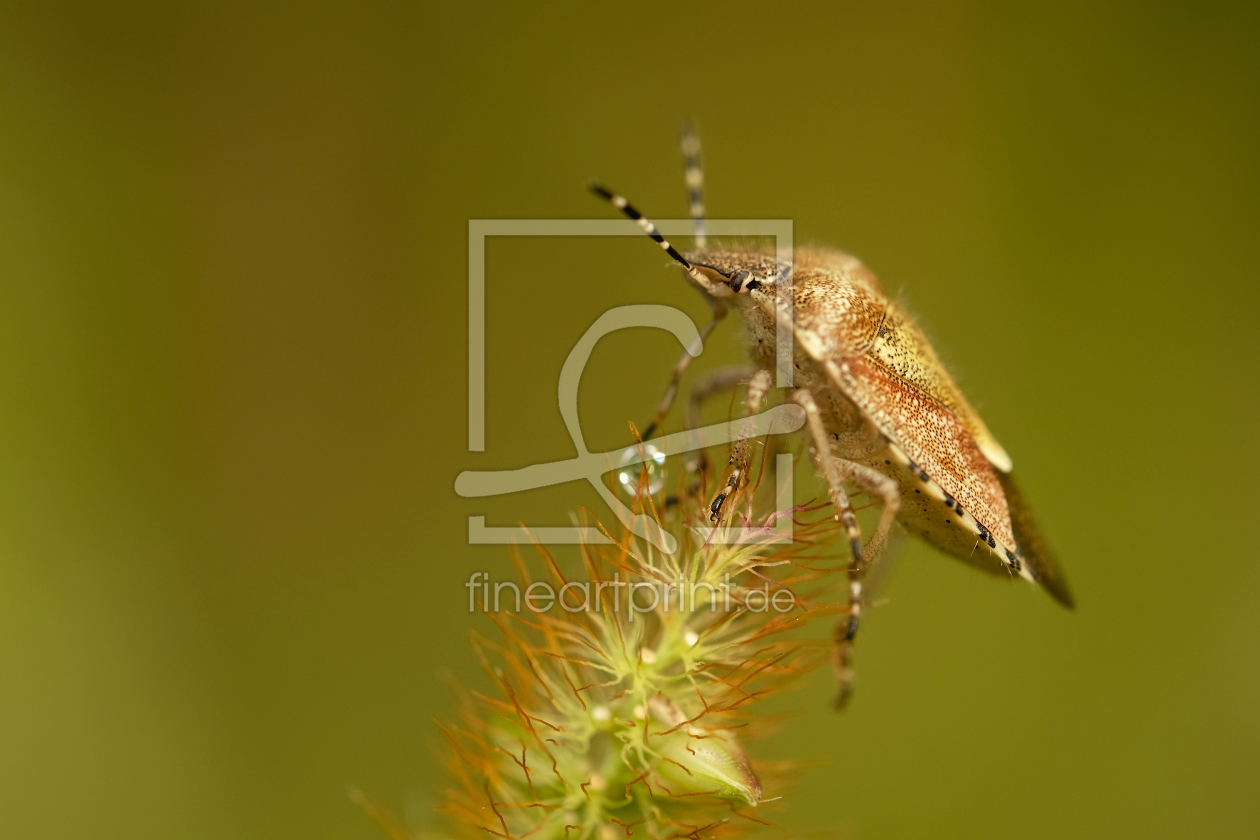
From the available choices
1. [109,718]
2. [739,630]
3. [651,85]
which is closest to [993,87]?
[651,85]

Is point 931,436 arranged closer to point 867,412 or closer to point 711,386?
point 867,412

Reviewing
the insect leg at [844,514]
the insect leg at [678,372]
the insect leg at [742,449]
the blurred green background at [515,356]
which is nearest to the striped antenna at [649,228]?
the insect leg at [678,372]

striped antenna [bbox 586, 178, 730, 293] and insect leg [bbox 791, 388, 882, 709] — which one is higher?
striped antenna [bbox 586, 178, 730, 293]

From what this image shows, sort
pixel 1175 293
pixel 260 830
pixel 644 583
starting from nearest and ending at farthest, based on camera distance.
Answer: pixel 644 583, pixel 260 830, pixel 1175 293

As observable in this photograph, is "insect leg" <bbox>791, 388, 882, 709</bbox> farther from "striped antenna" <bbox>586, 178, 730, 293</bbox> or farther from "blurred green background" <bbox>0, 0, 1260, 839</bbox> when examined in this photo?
"blurred green background" <bbox>0, 0, 1260, 839</bbox>

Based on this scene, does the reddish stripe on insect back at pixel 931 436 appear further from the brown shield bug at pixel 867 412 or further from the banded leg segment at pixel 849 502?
the banded leg segment at pixel 849 502

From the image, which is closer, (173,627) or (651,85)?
(173,627)

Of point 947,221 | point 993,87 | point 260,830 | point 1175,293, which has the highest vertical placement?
point 993,87

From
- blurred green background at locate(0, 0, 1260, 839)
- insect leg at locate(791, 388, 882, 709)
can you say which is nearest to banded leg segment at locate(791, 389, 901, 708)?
insect leg at locate(791, 388, 882, 709)

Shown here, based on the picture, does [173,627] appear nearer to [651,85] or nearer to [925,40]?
[651,85]
